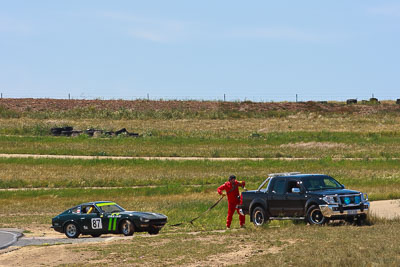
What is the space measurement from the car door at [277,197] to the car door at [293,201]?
157mm

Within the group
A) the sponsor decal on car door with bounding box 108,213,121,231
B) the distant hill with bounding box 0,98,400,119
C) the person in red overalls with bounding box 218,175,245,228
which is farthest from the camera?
the distant hill with bounding box 0,98,400,119

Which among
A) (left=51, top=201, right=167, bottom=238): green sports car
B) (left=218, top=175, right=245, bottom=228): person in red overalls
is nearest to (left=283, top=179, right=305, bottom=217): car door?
(left=218, top=175, right=245, bottom=228): person in red overalls

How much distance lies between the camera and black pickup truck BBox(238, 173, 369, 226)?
23.0 meters

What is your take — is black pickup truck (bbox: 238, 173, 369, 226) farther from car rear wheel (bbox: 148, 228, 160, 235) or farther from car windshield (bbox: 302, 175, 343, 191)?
car rear wheel (bbox: 148, 228, 160, 235)

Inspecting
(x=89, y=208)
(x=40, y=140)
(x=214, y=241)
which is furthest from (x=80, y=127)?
(x=214, y=241)

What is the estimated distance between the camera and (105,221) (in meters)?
25.8

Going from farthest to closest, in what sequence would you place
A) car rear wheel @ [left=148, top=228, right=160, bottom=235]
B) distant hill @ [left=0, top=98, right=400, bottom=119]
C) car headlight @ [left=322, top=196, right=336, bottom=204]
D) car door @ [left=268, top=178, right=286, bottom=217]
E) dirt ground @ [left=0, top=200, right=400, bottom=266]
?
1. distant hill @ [left=0, top=98, right=400, bottom=119]
2. car rear wheel @ [left=148, top=228, right=160, bottom=235]
3. car door @ [left=268, top=178, right=286, bottom=217]
4. car headlight @ [left=322, top=196, right=336, bottom=204]
5. dirt ground @ [left=0, top=200, right=400, bottom=266]

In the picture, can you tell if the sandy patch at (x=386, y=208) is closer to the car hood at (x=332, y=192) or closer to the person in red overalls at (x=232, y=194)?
the car hood at (x=332, y=192)

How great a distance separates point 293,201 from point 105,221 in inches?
253

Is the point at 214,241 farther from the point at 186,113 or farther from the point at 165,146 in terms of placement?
the point at 186,113

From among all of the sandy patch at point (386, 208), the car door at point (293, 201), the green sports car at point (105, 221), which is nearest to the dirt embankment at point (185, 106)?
the sandy patch at point (386, 208)

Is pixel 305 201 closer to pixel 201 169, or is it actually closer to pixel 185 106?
pixel 201 169

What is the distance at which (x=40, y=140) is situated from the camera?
7406 cm

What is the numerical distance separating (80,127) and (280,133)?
76.2 feet
